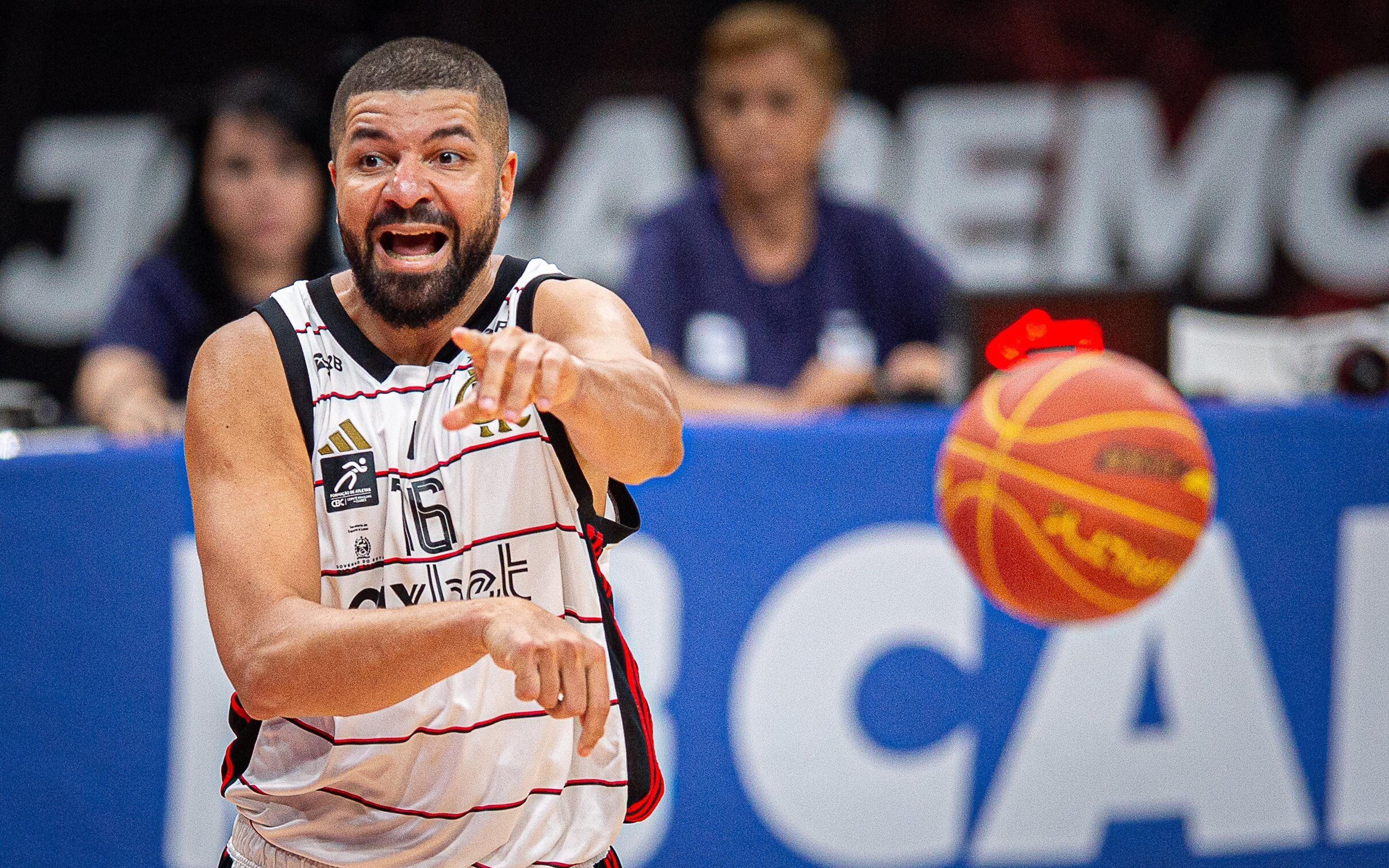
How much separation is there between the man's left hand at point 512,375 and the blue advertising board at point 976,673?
233 centimetres

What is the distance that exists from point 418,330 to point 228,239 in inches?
110

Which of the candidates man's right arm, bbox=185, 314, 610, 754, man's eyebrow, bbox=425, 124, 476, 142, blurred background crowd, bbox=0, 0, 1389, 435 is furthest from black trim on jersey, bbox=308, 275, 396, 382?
blurred background crowd, bbox=0, 0, 1389, 435

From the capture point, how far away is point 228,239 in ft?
16.3

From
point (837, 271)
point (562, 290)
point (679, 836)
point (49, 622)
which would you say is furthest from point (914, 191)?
point (562, 290)

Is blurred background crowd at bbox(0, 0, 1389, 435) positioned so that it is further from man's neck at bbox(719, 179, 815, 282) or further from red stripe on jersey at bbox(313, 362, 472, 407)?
red stripe on jersey at bbox(313, 362, 472, 407)

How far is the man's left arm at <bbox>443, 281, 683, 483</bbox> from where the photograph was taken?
6.36 feet

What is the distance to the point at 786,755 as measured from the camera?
4348mm

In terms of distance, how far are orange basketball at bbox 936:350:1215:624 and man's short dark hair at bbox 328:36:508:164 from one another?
1.59 meters

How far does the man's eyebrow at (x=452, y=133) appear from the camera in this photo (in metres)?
2.33

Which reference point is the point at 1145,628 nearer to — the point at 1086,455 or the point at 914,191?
the point at 1086,455

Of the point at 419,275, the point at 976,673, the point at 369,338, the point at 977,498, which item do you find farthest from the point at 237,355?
the point at 976,673

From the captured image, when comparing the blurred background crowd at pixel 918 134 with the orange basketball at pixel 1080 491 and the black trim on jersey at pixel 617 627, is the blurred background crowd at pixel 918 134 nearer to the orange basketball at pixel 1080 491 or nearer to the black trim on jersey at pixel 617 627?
the orange basketball at pixel 1080 491

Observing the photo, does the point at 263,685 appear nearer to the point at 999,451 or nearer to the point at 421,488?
the point at 421,488

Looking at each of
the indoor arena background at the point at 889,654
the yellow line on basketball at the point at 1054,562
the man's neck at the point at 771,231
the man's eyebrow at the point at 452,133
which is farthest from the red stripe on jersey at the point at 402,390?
the man's neck at the point at 771,231
